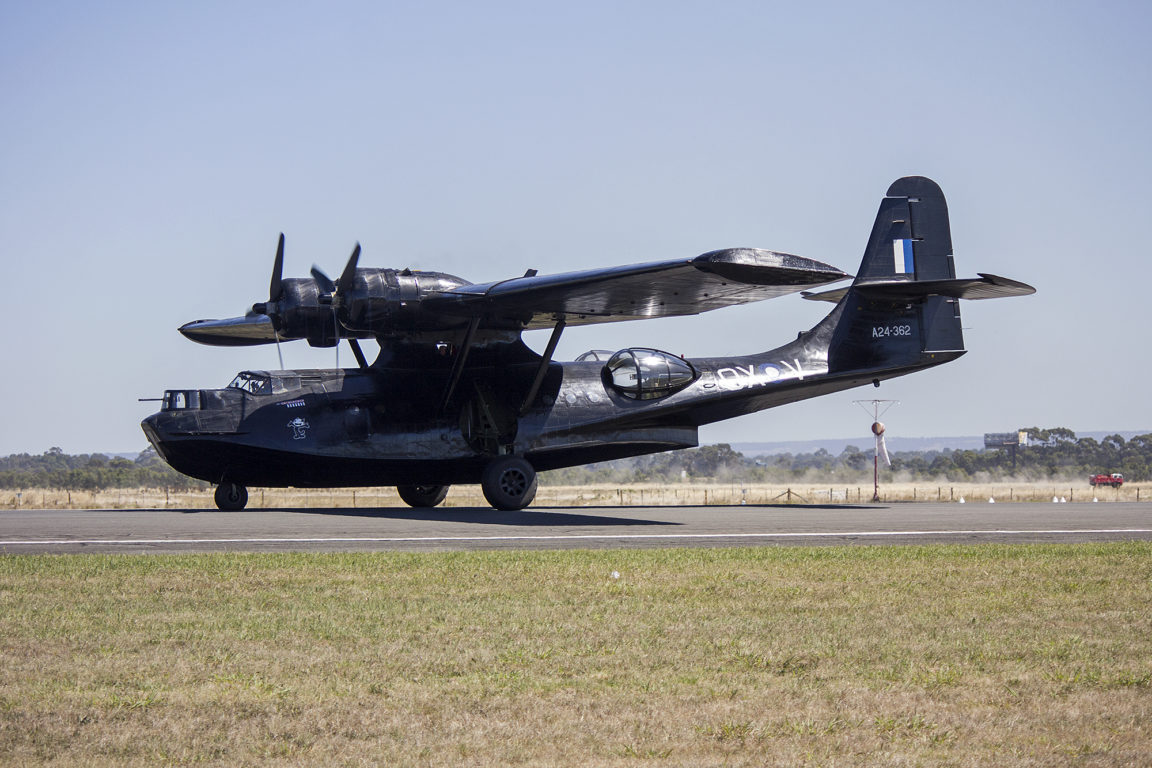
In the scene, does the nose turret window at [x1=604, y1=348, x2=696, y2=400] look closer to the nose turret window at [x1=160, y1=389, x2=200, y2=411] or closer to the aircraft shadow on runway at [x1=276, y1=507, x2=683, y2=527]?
the aircraft shadow on runway at [x1=276, y1=507, x2=683, y2=527]

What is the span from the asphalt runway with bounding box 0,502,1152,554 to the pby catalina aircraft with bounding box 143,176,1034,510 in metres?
1.43

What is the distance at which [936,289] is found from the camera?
1109 inches

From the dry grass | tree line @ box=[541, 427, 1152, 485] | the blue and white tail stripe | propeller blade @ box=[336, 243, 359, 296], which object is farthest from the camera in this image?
tree line @ box=[541, 427, 1152, 485]

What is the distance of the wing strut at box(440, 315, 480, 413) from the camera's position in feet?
84.0

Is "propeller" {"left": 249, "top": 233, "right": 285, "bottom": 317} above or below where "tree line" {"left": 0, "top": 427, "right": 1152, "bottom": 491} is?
above

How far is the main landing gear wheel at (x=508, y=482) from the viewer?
88.4 feet

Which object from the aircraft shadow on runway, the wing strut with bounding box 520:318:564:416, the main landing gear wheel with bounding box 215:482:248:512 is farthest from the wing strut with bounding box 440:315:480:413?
the main landing gear wheel with bounding box 215:482:248:512

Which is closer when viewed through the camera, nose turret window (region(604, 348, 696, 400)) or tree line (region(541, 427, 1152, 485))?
nose turret window (region(604, 348, 696, 400))

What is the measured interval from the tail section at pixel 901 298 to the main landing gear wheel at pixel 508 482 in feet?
30.2

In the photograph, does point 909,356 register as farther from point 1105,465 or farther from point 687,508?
point 1105,465

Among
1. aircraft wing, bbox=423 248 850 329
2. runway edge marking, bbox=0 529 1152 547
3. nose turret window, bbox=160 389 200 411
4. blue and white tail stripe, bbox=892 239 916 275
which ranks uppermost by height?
blue and white tail stripe, bbox=892 239 916 275

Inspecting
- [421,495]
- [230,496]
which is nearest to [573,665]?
[230,496]

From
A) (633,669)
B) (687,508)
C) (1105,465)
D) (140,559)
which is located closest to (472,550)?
(140,559)

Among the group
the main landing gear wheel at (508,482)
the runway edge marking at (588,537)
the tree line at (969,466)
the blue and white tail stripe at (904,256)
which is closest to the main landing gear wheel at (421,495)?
the main landing gear wheel at (508,482)
